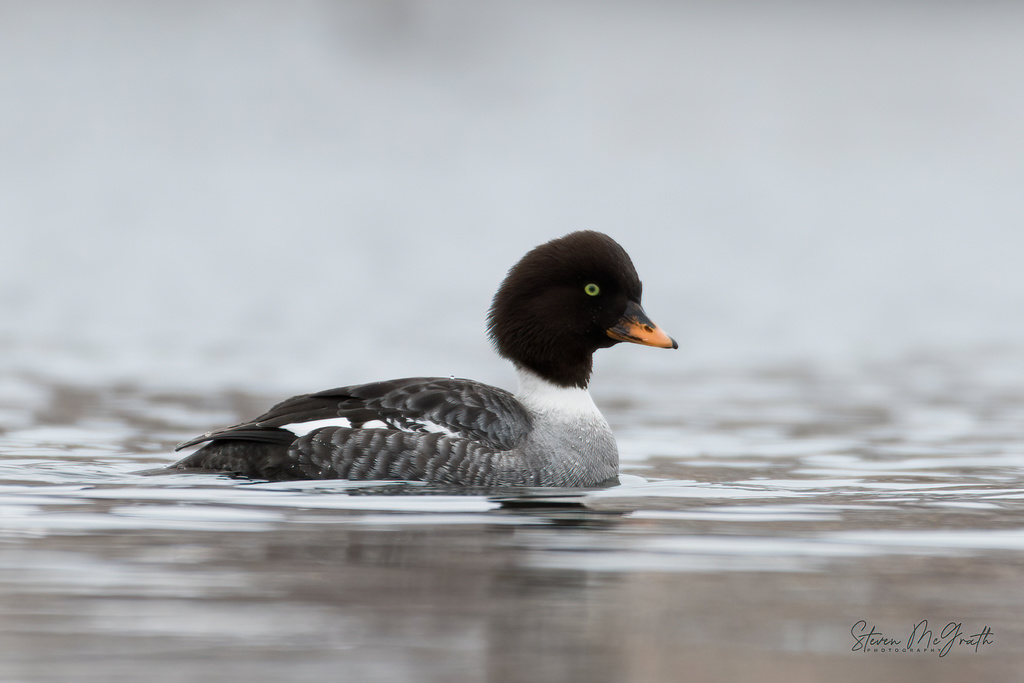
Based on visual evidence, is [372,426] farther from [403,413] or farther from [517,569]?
[517,569]

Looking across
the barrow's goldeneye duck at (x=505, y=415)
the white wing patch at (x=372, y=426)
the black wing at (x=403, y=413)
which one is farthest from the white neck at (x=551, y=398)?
the white wing patch at (x=372, y=426)

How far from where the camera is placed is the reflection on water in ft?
13.3

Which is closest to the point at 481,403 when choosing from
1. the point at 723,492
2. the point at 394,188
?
the point at 723,492

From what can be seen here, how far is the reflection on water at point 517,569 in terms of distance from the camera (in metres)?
4.06

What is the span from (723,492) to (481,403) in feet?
4.21

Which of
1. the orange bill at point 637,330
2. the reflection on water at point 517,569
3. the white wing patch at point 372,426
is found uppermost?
the orange bill at point 637,330

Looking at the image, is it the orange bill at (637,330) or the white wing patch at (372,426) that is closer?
the white wing patch at (372,426)

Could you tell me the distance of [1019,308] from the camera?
1819cm

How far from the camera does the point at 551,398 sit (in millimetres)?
7945

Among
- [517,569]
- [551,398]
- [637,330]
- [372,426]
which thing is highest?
[637,330]

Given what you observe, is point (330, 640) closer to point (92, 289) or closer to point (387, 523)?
point (387, 523)

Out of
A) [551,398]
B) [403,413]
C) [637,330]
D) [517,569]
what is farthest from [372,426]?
[517,569]

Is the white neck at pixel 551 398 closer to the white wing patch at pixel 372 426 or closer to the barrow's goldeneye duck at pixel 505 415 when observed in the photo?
the barrow's goldeneye duck at pixel 505 415

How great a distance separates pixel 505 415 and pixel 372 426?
2.33ft
